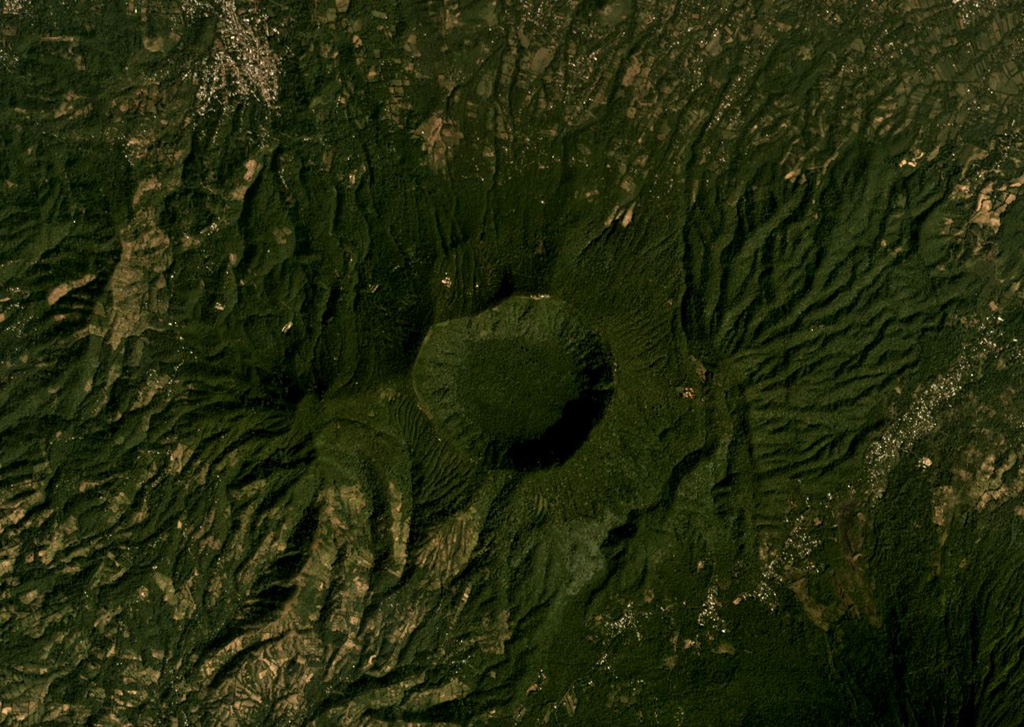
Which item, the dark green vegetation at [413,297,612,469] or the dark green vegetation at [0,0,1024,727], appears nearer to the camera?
the dark green vegetation at [0,0,1024,727]

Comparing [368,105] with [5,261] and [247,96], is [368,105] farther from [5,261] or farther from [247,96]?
[5,261]

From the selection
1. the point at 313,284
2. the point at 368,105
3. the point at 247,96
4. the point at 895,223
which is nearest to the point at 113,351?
the point at 313,284

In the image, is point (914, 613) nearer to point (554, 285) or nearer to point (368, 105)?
point (554, 285)

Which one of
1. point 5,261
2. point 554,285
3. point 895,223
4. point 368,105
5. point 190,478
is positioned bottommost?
point 190,478

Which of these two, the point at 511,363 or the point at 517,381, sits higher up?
the point at 511,363

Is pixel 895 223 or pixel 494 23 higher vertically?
pixel 494 23
